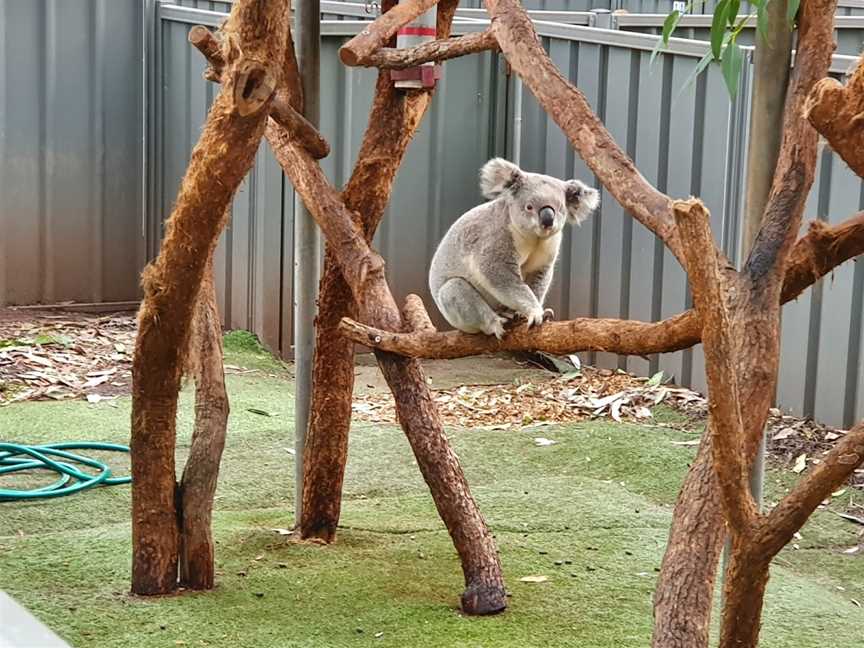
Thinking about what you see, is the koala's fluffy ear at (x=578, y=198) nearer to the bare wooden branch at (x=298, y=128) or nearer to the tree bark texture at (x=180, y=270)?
the bare wooden branch at (x=298, y=128)

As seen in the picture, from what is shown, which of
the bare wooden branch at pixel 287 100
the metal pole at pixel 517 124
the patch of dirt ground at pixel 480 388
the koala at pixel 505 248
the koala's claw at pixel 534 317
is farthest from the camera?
the metal pole at pixel 517 124

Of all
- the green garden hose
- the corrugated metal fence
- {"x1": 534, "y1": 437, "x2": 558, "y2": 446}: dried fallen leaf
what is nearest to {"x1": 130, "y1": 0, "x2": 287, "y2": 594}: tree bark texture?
the green garden hose

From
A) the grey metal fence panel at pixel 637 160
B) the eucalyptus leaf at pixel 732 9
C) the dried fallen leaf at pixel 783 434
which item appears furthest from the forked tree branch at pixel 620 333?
the grey metal fence panel at pixel 637 160

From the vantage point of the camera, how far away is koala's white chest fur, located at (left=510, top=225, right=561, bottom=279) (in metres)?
3.94

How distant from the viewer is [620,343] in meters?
2.67

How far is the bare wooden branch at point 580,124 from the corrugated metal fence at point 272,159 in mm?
2922

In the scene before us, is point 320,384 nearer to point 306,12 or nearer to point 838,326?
point 306,12

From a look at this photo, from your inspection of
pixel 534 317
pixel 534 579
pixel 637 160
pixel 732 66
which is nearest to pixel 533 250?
pixel 534 317

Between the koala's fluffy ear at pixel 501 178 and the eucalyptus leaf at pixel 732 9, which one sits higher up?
the eucalyptus leaf at pixel 732 9

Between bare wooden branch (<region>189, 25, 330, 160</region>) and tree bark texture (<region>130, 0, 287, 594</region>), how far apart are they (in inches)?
5.4

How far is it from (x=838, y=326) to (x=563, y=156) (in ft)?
7.20

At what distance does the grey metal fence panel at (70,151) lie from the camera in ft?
25.4

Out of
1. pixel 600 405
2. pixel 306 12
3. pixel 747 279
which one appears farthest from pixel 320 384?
pixel 600 405

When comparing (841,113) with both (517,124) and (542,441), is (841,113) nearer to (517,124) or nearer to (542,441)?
(542,441)
